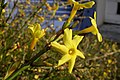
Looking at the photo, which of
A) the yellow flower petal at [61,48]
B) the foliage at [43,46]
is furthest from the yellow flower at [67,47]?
the foliage at [43,46]

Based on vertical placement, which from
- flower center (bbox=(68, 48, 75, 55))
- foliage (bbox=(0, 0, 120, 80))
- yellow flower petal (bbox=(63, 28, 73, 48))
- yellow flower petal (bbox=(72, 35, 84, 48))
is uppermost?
yellow flower petal (bbox=(63, 28, 73, 48))

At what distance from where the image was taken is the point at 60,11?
7.50 m

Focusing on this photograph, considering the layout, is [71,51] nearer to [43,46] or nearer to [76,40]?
[76,40]

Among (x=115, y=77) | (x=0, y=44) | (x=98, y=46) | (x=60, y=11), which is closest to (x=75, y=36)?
(x=0, y=44)

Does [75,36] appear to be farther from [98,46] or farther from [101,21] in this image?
[101,21]

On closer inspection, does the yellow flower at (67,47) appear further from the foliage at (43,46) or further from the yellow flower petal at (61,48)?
the foliage at (43,46)

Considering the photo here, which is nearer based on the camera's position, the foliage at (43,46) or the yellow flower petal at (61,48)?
the yellow flower petal at (61,48)

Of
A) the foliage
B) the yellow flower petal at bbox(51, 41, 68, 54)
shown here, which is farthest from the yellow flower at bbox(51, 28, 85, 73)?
the foliage

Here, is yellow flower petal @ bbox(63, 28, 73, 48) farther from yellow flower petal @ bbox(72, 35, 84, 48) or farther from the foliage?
the foliage

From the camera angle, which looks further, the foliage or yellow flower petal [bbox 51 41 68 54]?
the foliage

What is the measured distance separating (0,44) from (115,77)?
281 cm

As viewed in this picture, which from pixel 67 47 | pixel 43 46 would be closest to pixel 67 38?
pixel 67 47

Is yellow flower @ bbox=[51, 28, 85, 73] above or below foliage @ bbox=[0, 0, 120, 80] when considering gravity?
above

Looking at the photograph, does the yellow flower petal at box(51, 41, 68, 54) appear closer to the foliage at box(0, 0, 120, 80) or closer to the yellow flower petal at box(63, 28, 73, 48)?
the yellow flower petal at box(63, 28, 73, 48)
